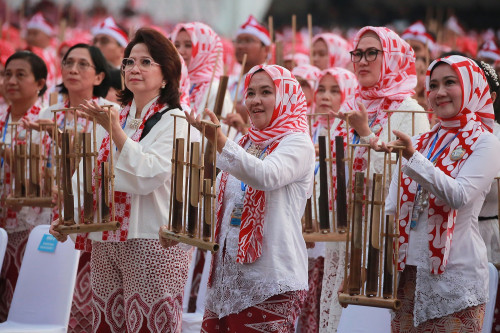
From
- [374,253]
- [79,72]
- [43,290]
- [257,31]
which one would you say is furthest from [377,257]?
[257,31]

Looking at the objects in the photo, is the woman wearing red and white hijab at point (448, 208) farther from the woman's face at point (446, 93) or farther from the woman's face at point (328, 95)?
the woman's face at point (328, 95)

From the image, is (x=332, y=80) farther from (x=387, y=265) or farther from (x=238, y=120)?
(x=387, y=265)

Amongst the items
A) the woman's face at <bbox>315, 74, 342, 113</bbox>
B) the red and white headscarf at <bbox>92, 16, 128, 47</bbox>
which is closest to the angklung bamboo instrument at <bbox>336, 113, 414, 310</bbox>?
the woman's face at <bbox>315, 74, 342, 113</bbox>

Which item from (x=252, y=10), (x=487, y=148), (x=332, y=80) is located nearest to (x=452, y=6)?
(x=252, y=10)

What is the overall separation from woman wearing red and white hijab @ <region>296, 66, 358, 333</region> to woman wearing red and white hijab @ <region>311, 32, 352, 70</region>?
1.51m

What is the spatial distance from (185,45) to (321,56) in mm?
1376

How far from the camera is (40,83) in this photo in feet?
19.4

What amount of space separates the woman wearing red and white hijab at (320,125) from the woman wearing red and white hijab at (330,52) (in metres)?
1.51

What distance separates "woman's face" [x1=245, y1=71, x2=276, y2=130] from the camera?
12.1 ft

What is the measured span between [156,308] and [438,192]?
126 cm

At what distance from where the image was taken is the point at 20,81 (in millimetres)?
5828

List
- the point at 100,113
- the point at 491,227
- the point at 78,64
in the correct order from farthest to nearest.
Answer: the point at 78,64, the point at 491,227, the point at 100,113

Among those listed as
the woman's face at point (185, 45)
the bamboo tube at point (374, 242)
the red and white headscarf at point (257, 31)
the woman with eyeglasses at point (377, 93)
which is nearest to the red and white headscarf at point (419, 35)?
the red and white headscarf at point (257, 31)

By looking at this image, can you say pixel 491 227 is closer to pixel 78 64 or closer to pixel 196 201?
pixel 196 201
